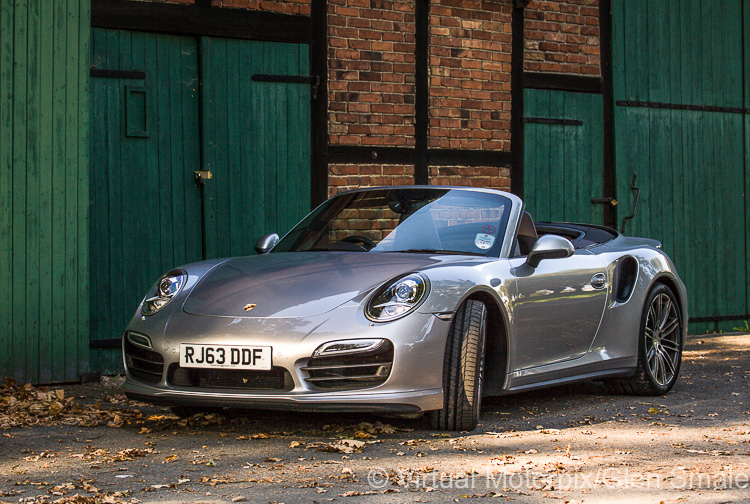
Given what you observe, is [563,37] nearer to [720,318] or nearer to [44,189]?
[720,318]

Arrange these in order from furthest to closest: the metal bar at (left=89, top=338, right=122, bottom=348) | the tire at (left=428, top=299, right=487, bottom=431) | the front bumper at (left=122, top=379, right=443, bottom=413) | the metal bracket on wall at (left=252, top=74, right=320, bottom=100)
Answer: the metal bracket on wall at (left=252, top=74, right=320, bottom=100) → the metal bar at (left=89, top=338, right=122, bottom=348) → the tire at (left=428, top=299, right=487, bottom=431) → the front bumper at (left=122, top=379, right=443, bottom=413)

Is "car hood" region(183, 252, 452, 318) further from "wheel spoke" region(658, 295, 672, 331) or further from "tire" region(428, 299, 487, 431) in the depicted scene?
"wheel spoke" region(658, 295, 672, 331)

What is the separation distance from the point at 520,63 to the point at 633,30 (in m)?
1.71

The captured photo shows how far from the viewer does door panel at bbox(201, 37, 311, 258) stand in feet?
28.9

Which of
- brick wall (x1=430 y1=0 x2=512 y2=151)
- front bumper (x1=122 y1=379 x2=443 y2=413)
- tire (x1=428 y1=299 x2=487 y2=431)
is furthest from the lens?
brick wall (x1=430 y1=0 x2=512 y2=151)

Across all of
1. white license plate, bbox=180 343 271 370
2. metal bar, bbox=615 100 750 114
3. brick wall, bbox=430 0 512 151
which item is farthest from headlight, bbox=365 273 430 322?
metal bar, bbox=615 100 750 114

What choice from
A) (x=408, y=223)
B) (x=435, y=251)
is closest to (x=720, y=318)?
(x=408, y=223)

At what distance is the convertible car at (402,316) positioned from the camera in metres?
4.93

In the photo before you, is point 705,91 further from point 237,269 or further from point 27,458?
point 27,458

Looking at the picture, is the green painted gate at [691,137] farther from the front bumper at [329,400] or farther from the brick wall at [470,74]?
the front bumper at [329,400]

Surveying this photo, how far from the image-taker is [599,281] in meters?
6.48

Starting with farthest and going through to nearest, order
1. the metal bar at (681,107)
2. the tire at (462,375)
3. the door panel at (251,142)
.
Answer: the metal bar at (681,107), the door panel at (251,142), the tire at (462,375)

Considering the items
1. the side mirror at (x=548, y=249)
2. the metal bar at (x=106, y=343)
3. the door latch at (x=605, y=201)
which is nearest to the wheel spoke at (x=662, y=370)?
the side mirror at (x=548, y=249)

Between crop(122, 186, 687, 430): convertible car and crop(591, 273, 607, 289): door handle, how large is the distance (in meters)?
0.01
